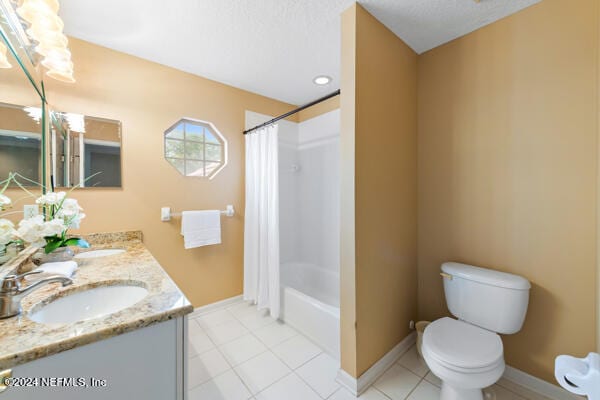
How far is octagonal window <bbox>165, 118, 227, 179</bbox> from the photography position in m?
2.12

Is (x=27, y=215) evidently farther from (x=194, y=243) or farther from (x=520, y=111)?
(x=520, y=111)

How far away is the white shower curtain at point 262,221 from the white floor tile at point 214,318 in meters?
0.24

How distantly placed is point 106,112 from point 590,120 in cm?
315

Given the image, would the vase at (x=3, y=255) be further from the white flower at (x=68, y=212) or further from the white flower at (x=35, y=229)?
the white flower at (x=68, y=212)

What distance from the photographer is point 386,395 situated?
1.37m

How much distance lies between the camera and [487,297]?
137 cm

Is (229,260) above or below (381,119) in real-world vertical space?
below

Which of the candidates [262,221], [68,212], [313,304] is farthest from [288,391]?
[68,212]

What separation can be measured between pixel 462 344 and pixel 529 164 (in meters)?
1.16

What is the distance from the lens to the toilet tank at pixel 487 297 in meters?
1.31

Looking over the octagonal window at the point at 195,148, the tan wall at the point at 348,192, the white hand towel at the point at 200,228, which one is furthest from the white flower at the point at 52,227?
the tan wall at the point at 348,192

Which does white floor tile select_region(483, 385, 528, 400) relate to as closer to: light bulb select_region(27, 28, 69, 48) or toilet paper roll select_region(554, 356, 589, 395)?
toilet paper roll select_region(554, 356, 589, 395)

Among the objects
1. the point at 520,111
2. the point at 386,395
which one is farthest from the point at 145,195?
Answer: the point at 520,111

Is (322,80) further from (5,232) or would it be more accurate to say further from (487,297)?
(5,232)
